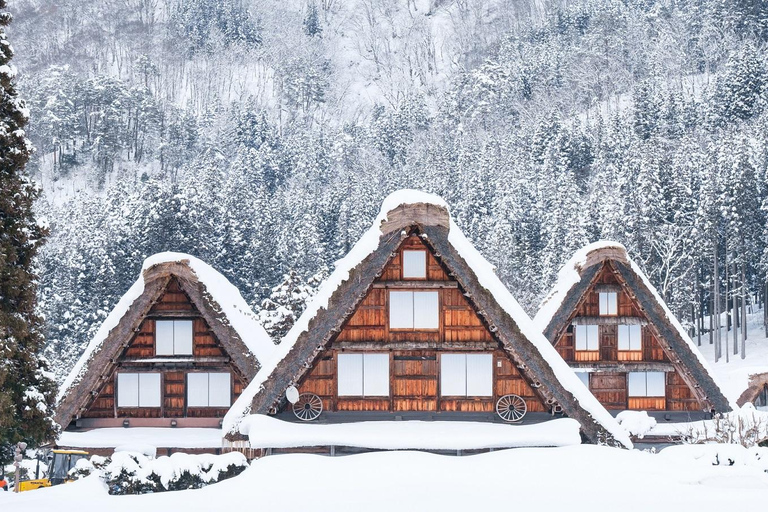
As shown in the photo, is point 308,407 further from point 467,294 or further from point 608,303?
point 608,303

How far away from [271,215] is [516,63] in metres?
102

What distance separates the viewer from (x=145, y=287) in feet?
79.9

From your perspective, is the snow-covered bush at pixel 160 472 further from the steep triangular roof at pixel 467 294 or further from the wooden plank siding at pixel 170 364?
the wooden plank siding at pixel 170 364

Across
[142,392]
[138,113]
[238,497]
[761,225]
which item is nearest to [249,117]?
[138,113]

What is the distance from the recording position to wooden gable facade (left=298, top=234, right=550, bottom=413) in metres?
20.4

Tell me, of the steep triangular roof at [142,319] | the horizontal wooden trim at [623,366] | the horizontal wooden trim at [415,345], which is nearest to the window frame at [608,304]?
the horizontal wooden trim at [623,366]

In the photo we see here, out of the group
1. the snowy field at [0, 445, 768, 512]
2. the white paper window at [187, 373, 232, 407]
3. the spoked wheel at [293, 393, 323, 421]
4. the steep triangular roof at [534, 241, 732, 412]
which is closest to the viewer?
the snowy field at [0, 445, 768, 512]

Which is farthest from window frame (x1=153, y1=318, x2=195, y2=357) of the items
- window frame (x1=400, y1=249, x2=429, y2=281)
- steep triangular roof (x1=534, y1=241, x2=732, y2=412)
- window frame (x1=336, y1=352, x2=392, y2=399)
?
steep triangular roof (x1=534, y1=241, x2=732, y2=412)

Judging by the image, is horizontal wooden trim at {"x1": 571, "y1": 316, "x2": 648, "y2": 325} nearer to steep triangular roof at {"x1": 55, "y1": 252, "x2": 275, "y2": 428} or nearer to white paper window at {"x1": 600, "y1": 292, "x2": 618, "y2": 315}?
white paper window at {"x1": 600, "y1": 292, "x2": 618, "y2": 315}

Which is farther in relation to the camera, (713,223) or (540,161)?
(540,161)

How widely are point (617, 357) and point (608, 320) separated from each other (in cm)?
128

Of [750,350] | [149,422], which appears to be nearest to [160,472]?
[149,422]

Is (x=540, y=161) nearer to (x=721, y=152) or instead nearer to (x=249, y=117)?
(x=721, y=152)

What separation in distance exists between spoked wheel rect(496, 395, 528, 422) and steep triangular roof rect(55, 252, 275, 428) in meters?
7.29
